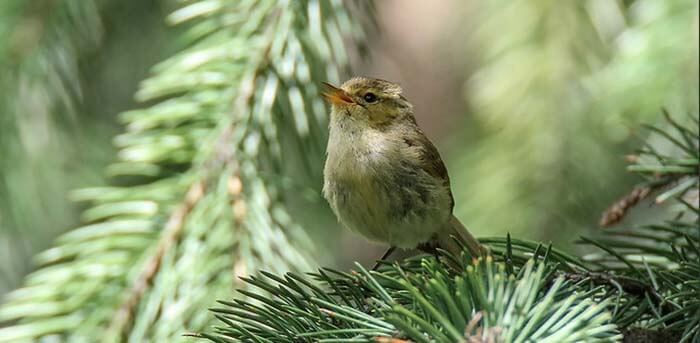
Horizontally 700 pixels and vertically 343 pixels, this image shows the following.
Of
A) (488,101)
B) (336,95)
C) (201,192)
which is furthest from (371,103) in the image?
(201,192)

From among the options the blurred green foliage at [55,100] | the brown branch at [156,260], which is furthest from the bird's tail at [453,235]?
the blurred green foliage at [55,100]

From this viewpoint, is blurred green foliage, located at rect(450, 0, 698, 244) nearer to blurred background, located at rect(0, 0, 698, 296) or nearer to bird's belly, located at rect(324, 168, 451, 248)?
blurred background, located at rect(0, 0, 698, 296)

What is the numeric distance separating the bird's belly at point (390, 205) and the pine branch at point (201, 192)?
21cm

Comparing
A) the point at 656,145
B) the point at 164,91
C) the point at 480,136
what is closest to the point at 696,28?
the point at 656,145

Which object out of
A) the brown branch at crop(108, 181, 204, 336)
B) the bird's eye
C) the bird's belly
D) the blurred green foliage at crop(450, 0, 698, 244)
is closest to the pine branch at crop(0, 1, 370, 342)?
the brown branch at crop(108, 181, 204, 336)

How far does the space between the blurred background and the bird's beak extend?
141mm

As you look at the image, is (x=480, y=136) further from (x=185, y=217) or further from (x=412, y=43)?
(x=412, y=43)

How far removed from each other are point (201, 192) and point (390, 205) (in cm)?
61

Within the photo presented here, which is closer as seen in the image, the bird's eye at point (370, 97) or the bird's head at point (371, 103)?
the bird's head at point (371, 103)

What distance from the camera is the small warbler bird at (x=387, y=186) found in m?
2.56

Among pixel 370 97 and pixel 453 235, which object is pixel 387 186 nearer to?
pixel 453 235

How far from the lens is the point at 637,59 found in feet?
8.97

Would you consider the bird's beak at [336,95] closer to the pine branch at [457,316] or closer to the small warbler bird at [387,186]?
the small warbler bird at [387,186]

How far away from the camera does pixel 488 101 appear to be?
3221mm
